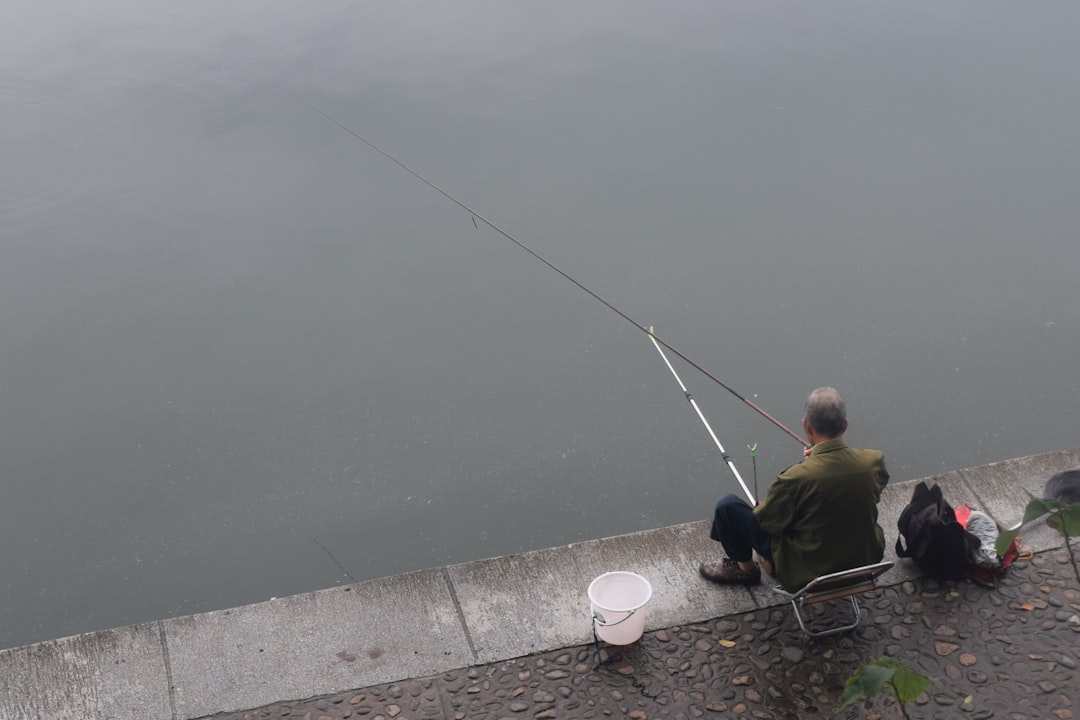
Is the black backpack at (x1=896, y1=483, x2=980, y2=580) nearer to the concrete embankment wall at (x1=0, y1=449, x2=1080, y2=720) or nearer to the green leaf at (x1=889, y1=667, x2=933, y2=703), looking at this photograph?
the concrete embankment wall at (x1=0, y1=449, x2=1080, y2=720)

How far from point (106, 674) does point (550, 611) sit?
6.06 ft

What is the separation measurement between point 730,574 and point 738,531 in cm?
25

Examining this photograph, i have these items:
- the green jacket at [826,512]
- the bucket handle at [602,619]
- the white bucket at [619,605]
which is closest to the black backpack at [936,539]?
the green jacket at [826,512]

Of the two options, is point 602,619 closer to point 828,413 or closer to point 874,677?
point 828,413

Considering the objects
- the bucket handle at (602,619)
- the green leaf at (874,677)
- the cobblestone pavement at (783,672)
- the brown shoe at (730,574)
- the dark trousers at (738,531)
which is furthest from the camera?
the brown shoe at (730,574)

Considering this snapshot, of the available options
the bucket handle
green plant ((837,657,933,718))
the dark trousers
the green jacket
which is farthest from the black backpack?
green plant ((837,657,933,718))

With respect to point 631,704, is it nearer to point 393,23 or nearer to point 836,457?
point 836,457

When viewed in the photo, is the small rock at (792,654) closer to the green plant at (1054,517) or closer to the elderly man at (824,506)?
the elderly man at (824,506)

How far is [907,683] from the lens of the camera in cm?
307

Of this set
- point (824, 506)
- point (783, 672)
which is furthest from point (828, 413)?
point (783, 672)

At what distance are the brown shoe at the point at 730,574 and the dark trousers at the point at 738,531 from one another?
78 mm

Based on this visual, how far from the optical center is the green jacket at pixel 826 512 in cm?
458

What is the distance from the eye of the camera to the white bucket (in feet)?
15.5

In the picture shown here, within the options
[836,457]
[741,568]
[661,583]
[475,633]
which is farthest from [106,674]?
[836,457]
